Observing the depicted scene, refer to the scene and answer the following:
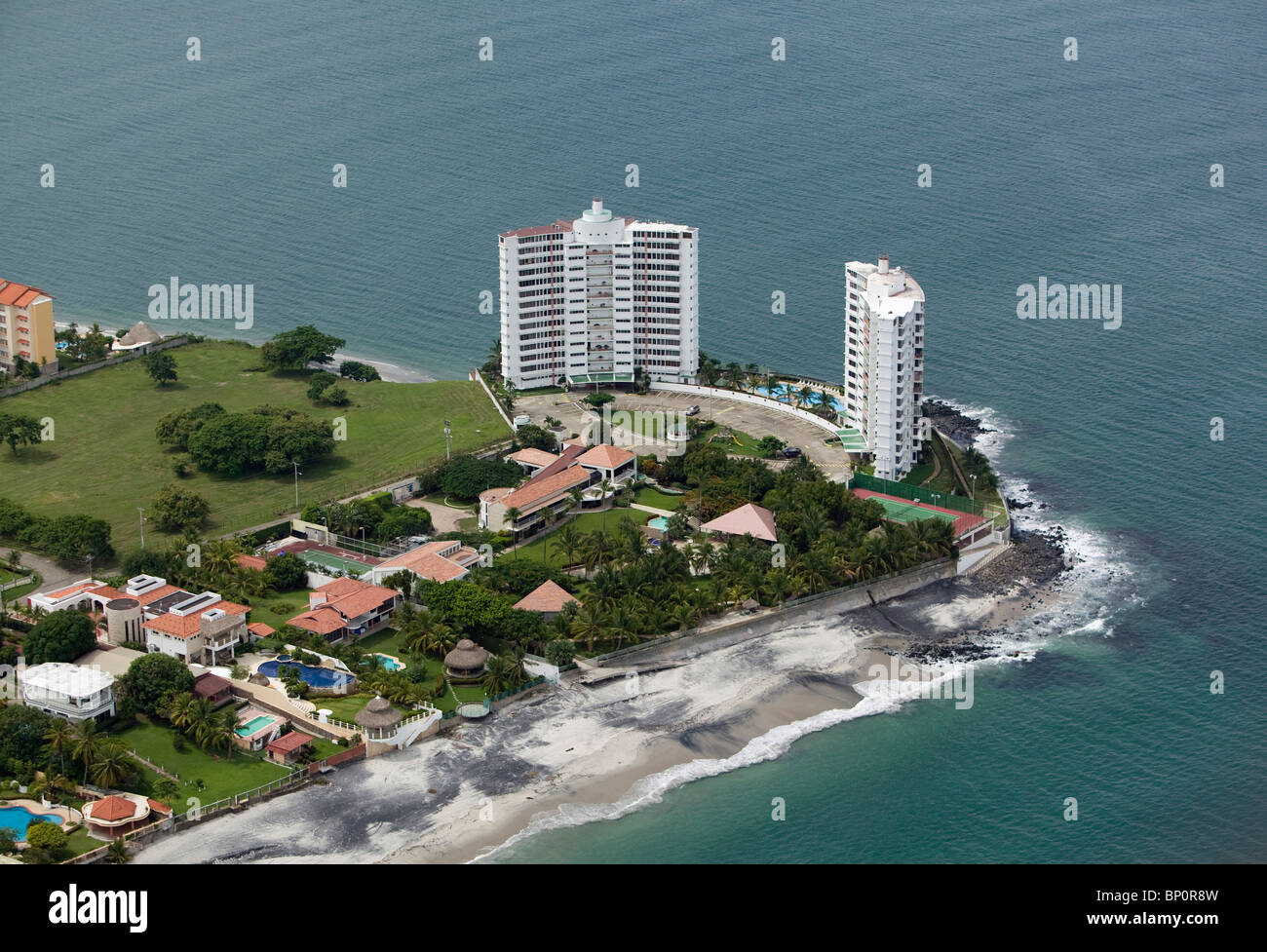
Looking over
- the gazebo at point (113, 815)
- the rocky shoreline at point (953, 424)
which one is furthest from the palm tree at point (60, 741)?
the rocky shoreline at point (953, 424)

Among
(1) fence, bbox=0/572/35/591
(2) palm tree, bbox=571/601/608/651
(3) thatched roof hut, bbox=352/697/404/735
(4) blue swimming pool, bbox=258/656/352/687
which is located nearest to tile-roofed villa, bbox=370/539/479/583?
(2) palm tree, bbox=571/601/608/651

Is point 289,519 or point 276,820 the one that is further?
point 289,519

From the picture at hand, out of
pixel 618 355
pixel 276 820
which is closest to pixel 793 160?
pixel 618 355

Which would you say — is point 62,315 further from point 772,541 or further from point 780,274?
point 772,541

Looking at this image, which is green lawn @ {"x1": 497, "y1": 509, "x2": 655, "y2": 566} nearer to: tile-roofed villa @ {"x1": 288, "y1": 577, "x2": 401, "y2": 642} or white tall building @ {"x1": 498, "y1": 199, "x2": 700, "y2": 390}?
tile-roofed villa @ {"x1": 288, "y1": 577, "x2": 401, "y2": 642}

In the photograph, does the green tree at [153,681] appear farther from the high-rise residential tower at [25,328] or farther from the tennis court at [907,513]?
the high-rise residential tower at [25,328]
